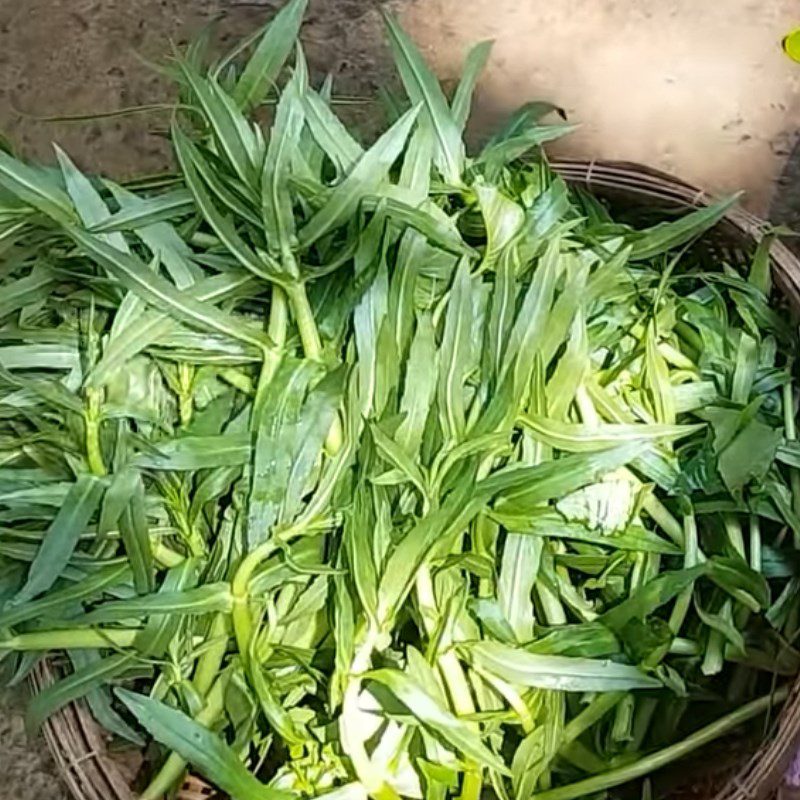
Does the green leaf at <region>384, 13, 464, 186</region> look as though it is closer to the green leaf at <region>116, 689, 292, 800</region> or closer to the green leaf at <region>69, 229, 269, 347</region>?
the green leaf at <region>69, 229, 269, 347</region>

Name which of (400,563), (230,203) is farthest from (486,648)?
(230,203)

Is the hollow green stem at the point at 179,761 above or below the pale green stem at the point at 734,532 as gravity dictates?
below

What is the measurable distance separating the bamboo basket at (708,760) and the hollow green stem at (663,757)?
0.02 m

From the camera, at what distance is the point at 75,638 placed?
0.75m

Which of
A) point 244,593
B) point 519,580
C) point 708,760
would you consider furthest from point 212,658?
point 708,760

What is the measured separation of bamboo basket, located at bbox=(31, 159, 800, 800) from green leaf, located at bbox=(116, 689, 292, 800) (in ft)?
0.41

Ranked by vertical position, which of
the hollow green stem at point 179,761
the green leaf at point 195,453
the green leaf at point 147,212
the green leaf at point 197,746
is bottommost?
the hollow green stem at point 179,761

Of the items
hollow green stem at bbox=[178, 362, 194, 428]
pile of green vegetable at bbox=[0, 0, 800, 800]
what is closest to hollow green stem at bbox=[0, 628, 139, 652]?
pile of green vegetable at bbox=[0, 0, 800, 800]

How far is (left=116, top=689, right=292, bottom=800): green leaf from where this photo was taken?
0.70 meters

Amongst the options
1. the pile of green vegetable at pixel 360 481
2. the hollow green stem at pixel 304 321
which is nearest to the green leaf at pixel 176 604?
the pile of green vegetable at pixel 360 481

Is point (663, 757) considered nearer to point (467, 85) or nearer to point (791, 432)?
point (791, 432)

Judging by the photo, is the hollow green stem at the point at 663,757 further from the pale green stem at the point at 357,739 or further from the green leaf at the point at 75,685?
the green leaf at the point at 75,685

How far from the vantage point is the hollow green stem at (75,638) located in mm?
746

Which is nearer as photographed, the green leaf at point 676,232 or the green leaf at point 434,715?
the green leaf at point 434,715
